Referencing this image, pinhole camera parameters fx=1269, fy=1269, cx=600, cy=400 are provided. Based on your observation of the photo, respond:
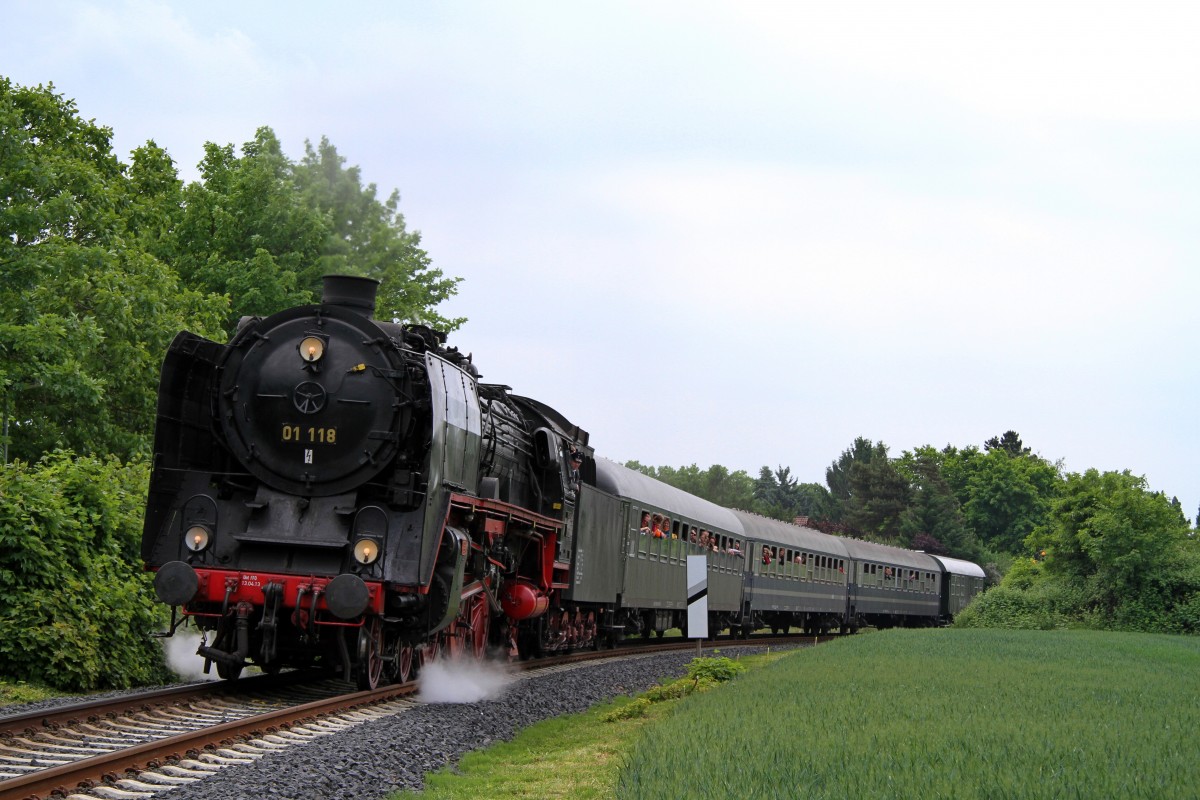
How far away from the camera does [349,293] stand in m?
13.1

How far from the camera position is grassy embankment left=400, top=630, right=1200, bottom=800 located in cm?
694

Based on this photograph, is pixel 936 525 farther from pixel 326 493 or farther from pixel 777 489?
pixel 326 493

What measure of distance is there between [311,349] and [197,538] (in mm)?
2083

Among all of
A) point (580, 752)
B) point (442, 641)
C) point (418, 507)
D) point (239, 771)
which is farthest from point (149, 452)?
point (239, 771)

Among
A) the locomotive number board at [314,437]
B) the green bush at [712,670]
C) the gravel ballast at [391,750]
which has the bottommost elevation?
the gravel ballast at [391,750]

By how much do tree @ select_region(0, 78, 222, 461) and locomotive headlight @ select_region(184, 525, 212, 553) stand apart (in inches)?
376

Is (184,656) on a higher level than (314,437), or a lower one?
lower

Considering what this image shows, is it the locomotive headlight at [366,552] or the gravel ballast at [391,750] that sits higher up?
the locomotive headlight at [366,552]

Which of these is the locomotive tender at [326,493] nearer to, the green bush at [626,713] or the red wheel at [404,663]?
the red wheel at [404,663]

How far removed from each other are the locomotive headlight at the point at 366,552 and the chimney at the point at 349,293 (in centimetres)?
256

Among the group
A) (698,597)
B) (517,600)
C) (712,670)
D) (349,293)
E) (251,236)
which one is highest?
(251,236)

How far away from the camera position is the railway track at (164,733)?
7.30 meters

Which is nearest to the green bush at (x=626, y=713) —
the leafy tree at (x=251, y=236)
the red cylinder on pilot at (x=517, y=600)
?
the red cylinder on pilot at (x=517, y=600)

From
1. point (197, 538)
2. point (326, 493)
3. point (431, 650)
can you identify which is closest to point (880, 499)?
point (431, 650)
